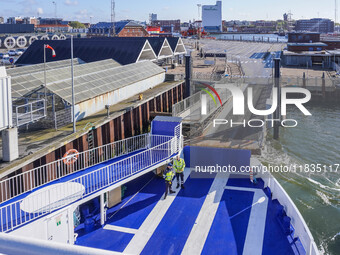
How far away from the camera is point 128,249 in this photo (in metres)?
11.0

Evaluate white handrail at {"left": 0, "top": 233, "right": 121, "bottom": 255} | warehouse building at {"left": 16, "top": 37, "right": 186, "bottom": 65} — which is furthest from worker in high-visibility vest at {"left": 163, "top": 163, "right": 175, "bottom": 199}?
warehouse building at {"left": 16, "top": 37, "right": 186, "bottom": 65}

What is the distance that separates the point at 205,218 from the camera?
41.9 feet

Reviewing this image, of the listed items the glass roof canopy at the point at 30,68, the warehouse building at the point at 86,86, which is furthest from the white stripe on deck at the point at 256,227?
the glass roof canopy at the point at 30,68

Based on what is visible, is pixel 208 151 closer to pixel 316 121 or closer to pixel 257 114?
pixel 257 114

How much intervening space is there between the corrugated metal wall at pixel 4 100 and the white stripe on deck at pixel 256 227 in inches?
353

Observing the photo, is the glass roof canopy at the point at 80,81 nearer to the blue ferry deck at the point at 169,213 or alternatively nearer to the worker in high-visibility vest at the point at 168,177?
the blue ferry deck at the point at 169,213

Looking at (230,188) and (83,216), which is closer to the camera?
(83,216)

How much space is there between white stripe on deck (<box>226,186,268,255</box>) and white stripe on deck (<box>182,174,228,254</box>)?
4.39 feet

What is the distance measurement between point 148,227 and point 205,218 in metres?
2.09

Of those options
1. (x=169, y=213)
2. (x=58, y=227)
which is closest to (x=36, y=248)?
(x=58, y=227)

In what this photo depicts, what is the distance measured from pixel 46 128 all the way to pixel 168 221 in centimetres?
817

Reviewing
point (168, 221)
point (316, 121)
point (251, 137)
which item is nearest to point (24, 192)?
point (168, 221)

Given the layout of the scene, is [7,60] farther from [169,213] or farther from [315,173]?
[169,213]

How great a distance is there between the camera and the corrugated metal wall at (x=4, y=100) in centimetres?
1182
